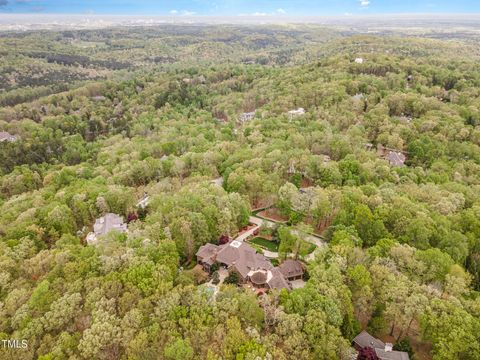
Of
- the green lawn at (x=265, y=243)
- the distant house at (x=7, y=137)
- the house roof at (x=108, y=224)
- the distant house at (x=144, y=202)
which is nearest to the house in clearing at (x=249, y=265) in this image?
the green lawn at (x=265, y=243)

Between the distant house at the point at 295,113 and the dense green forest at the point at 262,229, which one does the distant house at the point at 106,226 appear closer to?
the dense green forest at the point at 262,229

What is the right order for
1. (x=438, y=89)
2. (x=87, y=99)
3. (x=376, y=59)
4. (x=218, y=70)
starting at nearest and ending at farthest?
(x=438, y=89), (x=376, y=59), (x=87, y=99), (x=218, y=70)

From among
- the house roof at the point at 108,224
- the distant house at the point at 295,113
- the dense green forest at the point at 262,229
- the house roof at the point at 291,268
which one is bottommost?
the house roof at the point at 291,268

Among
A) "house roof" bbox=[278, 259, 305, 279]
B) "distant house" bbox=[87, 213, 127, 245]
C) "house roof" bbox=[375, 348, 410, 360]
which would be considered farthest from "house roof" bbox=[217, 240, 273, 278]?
"distant house" bbox=[87, 213, 127, 245]

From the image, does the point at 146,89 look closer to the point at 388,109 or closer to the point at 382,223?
the point at 388,109

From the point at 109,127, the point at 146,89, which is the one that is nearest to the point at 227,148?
the point at 109,127

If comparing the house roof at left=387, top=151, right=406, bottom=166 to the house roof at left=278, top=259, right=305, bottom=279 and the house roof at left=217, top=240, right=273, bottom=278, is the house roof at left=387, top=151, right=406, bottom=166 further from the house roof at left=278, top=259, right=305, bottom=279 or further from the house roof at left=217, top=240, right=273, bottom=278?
the house roof at left=217, top=240, right=273, bottom=278
